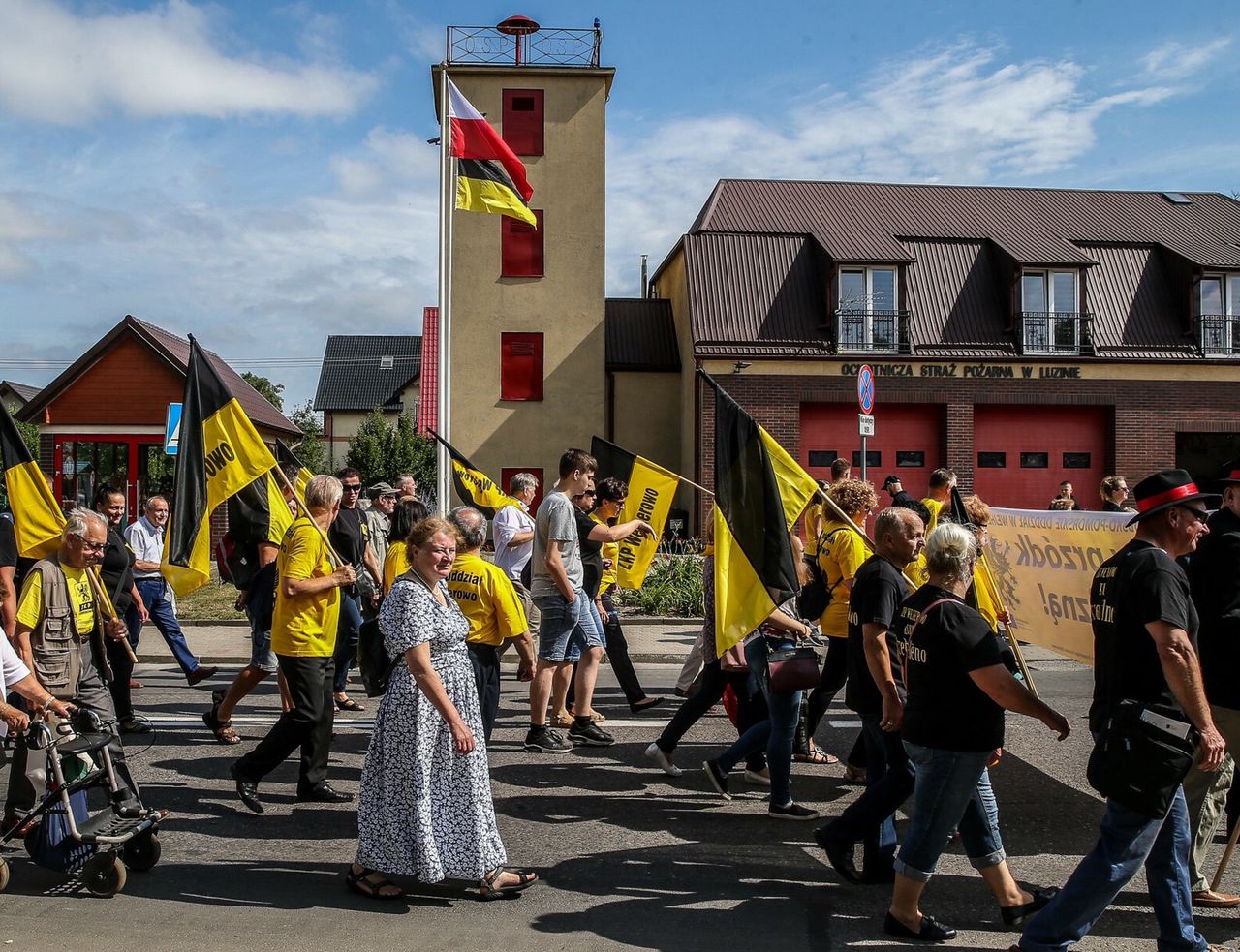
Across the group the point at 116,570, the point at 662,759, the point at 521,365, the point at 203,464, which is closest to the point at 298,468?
the point at 116,570

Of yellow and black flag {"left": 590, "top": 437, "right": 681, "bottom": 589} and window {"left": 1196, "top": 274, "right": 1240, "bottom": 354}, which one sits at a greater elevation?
window {"left": 1196, "top": 274, "right": 1240, "bottom": 354}

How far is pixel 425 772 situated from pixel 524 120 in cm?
2606

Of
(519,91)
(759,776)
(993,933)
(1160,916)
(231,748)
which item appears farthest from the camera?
(519,91)

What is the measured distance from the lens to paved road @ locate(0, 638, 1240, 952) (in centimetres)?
442

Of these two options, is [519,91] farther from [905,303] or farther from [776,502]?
[776,502]

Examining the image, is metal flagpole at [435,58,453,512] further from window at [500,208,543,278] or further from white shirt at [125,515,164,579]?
window at [500,208,543,278]

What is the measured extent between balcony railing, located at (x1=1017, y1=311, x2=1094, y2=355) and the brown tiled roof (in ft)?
27.9

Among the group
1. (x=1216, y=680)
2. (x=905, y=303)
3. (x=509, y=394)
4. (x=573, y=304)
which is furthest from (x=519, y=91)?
(x=1216, y=680)

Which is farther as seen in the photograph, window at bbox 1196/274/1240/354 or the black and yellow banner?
window at bbox 1196/274/1240/354

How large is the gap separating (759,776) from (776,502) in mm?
1864

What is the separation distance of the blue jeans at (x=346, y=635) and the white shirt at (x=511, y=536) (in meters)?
1.23

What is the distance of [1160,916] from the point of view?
13.2 ft

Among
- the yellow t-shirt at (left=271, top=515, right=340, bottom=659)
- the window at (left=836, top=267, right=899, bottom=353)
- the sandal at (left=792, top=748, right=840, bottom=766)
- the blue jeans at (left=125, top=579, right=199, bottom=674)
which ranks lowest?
the sandal at (left=792, top=748, right=840, bottom=766)

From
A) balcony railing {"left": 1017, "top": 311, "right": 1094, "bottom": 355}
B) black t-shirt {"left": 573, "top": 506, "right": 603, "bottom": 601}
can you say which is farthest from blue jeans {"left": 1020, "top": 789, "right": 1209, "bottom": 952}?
balcony railing {"left": 1017, "top": 311, "right": 1094, "bottom": 355}
